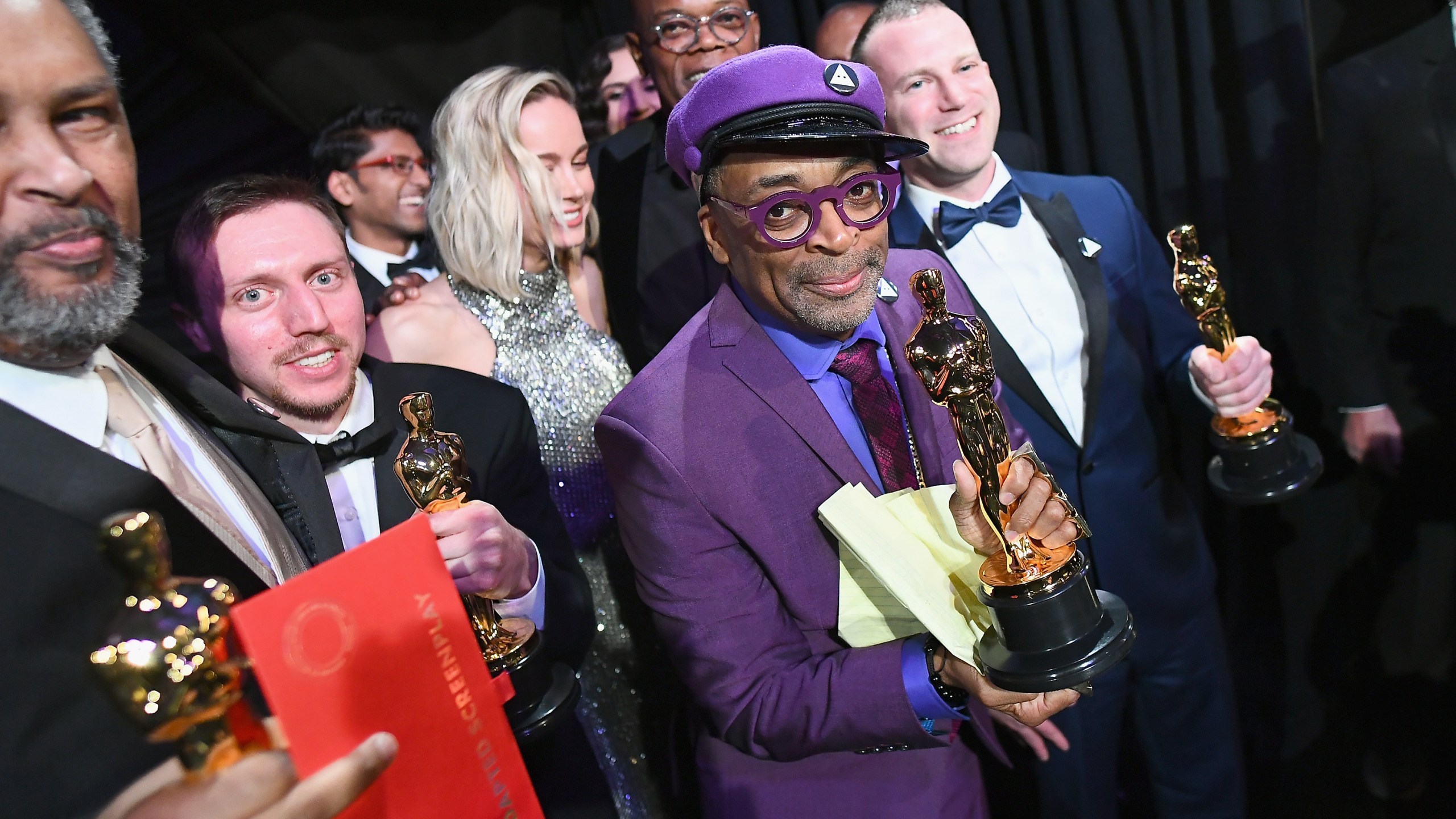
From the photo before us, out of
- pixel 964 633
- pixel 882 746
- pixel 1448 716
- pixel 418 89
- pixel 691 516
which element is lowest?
pixel 1448 716

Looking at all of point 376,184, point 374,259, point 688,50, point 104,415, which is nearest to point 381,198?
point 376,184

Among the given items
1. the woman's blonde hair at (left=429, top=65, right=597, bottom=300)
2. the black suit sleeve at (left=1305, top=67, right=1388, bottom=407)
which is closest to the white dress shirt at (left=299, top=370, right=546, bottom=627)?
the woman's blonde hair at (left=429, top=65, right=597, bottom=300)

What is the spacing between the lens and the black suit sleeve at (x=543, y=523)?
193 cm

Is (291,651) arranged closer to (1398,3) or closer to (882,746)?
(882,746)

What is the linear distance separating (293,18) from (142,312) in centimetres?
120

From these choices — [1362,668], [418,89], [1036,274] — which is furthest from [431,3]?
[1362,668]

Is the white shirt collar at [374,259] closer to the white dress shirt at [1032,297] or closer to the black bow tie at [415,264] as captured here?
the black bow tie at [415,264]

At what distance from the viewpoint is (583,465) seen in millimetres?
2697

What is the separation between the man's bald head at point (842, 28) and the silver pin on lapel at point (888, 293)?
120 centimetres

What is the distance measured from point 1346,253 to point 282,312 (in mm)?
2620

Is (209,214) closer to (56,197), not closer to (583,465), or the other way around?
→ (56,197)

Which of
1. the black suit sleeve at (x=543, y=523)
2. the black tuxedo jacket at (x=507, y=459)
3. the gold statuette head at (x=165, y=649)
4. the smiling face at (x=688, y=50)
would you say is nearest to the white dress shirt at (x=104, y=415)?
the gold statuette head at (x=165, y=649)

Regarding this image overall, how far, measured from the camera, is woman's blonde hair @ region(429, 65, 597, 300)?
8.89 feet

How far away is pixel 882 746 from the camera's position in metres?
1.76
